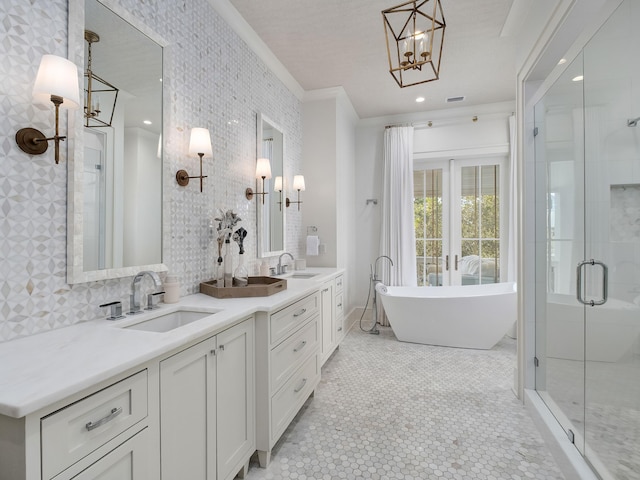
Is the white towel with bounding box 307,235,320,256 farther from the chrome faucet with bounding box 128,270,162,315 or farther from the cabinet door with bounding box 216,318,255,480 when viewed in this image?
the chrome faucet with bounding box 128,270,162,315

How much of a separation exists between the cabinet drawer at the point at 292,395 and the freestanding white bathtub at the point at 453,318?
1556mm

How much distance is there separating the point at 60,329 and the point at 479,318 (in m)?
3.52

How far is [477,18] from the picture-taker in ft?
8.36

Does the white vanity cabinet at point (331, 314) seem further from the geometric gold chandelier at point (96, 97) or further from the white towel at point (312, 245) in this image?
the geometric gold chandelier at point (96, 97)

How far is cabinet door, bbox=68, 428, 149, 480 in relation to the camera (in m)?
0.87

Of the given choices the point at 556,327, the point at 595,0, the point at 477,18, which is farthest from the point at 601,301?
the point at 477,18

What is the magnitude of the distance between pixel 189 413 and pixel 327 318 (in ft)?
6.27

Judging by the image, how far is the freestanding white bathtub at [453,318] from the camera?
3408 mm

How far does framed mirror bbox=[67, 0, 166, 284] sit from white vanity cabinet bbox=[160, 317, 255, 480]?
1.94 ft

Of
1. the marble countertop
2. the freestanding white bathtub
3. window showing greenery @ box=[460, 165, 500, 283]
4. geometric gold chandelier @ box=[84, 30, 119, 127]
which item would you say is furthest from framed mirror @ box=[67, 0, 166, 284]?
window showing greenery @ box=[460, 165, 500, 283]

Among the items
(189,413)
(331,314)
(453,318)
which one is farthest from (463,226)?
(189,413)

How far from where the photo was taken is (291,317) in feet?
6.52

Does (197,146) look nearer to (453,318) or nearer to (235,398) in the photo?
(235,398)

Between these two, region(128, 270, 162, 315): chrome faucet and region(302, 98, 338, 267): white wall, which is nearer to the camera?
region(128, 270, 162, 315): chrome faucet
